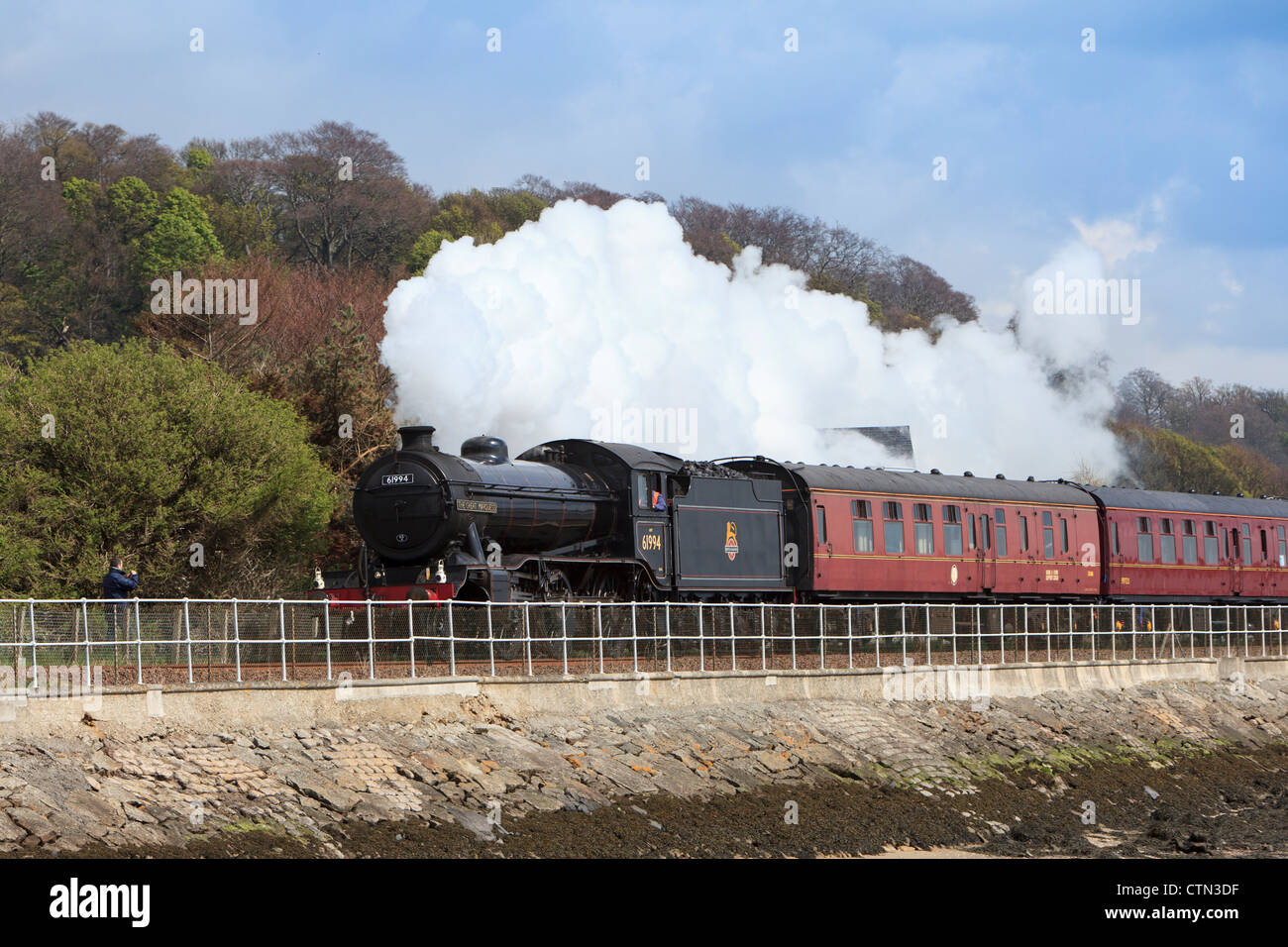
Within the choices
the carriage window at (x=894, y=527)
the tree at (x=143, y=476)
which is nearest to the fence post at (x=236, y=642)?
the tree at (x=143, y=476)

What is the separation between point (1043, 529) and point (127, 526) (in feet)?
64.7

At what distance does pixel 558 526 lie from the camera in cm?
2523

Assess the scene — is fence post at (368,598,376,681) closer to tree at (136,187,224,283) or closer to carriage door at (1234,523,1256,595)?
carriage door at (1234,523,1256,595)

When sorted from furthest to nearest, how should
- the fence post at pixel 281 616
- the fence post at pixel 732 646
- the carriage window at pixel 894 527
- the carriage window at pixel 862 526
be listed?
the carriage window at pixel 894 527 → the carriage window at pixel 862 526 → the fence post at pixel 732 646 → the fence post at pixel 281 616

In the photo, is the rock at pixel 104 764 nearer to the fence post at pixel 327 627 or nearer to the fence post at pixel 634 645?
the fence post at pixel 327 627

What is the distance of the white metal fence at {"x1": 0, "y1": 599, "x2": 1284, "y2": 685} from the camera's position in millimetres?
16109

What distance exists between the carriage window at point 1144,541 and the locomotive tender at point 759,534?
0.17ft

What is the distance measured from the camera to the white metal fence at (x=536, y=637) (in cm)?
1611

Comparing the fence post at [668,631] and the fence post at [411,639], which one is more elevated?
the fence post at [411,639]

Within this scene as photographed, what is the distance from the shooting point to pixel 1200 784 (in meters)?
26.8

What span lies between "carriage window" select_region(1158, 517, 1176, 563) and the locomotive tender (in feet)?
0.16

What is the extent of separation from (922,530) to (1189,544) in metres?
10.5
